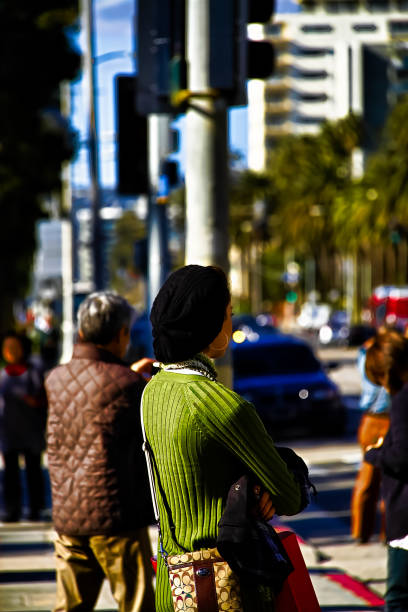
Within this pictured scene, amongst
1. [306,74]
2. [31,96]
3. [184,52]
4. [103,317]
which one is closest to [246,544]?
[103,317]

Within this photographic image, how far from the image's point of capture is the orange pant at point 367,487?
850 cm

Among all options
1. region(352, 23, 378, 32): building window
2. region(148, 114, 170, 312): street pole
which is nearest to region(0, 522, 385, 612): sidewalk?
region(148, 114, 170, 312): street pole

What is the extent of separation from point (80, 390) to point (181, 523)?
1.64 m

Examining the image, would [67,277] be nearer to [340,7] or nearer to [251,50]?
[251,50]

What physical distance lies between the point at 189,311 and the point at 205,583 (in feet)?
2.23

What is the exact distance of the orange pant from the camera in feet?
27.9

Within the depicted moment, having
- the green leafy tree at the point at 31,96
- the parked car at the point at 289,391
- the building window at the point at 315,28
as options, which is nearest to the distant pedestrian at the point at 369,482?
the parked car at the point at 289,391

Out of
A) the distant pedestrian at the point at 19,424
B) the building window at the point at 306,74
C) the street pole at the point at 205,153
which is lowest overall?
the distant pedestrian at the point at 19,424

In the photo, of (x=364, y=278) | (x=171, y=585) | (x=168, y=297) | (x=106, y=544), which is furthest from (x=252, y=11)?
(x=364, y=278)

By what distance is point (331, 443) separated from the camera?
15.8m

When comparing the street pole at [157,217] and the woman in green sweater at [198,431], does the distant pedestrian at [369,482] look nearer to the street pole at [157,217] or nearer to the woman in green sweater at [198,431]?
the street pole at [157,217]

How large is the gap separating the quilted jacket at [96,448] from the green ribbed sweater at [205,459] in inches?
54.1

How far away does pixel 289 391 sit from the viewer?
1620 cm

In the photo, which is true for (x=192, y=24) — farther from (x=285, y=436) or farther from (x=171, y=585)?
(x=285, y=436)
